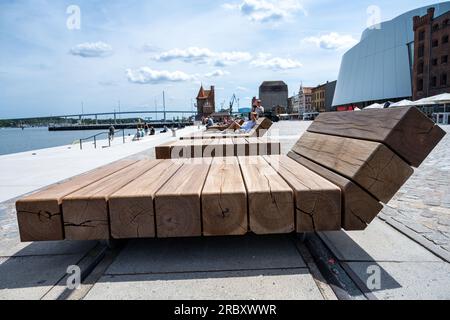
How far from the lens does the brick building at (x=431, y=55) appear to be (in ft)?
148

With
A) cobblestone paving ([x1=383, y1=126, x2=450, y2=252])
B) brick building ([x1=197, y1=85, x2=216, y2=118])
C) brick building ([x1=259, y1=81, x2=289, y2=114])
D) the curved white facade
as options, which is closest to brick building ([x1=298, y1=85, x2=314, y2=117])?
brick building ([x1=259, y1=81, x2=289, y2=114])

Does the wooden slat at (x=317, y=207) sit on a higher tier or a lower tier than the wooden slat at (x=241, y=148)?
lower

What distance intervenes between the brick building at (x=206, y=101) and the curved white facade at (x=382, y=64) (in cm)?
4419

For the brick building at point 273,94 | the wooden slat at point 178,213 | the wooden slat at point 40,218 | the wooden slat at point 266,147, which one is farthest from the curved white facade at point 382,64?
the wooden slat at point 40,218

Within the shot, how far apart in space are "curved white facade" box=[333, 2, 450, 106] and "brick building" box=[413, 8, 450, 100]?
22.8 feet

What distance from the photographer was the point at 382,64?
6694cm

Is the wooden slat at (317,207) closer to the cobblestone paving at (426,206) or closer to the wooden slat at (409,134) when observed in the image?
the wooden slat at (409,134)

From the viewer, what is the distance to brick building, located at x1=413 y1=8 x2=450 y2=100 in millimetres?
45062

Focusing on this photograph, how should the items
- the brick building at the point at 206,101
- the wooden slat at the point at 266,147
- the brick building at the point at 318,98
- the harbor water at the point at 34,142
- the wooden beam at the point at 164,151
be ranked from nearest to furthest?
the wooden slat at the point at 266,147 < the wooden beam at the point at 164,151 < the harbor water at the point at 34,142 < the brick building at the point at 206,101 < the brick building at the point at 318,98

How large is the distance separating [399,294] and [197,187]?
1430mm

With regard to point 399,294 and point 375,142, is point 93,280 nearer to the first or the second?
point 399,294

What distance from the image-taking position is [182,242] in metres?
2.76

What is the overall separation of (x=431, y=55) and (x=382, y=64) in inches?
781
